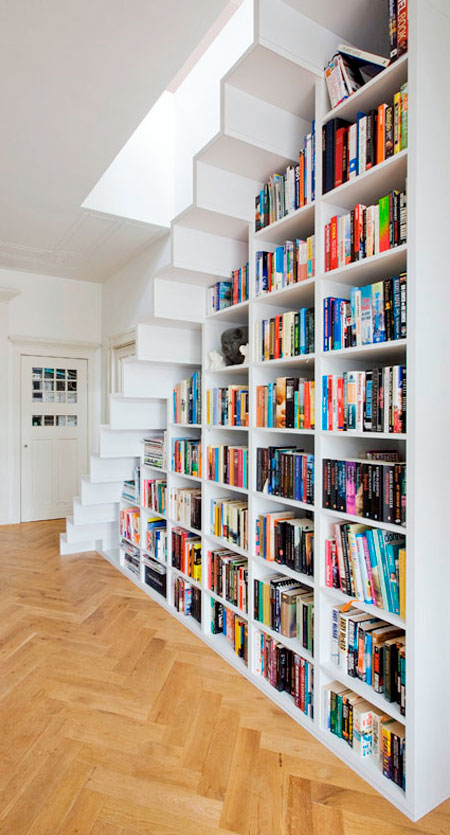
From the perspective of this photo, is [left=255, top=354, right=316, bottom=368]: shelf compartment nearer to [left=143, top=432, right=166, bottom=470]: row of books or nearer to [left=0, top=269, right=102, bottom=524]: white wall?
[left=143, top=432, right=166, bottom=470]: row of books

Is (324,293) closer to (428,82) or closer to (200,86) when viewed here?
(428,82)

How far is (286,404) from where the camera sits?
2.03 metres

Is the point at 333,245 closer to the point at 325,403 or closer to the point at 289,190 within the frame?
the point at 289,190

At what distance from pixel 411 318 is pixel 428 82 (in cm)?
72

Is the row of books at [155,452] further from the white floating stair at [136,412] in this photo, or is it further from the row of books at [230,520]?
the row of books at [230,520]

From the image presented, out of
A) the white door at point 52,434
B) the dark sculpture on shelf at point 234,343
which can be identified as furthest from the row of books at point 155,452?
the white door at point 52,434

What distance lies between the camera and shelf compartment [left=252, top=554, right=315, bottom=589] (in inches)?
73.5

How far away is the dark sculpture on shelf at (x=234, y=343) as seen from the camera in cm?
241

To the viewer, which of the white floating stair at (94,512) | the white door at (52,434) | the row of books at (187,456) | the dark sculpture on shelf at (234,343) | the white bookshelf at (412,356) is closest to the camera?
the white bookshelf at (412,356)

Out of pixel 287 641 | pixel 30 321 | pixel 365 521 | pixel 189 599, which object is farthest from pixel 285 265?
pixel 30 321

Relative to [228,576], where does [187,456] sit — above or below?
above

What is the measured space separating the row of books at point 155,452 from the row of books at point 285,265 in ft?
4.30

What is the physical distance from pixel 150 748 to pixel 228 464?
1.21 m

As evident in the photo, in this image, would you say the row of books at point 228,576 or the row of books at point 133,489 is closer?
the row of books at point 228,576
